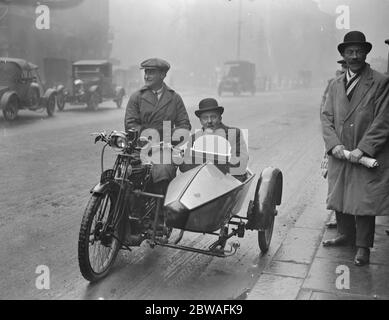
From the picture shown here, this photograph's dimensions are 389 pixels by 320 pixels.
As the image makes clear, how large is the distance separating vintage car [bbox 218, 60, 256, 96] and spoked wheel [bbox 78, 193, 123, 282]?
106 feet

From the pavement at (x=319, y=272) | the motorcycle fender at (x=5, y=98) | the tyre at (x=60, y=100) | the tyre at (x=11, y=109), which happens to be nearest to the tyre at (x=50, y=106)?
the tyre at (x=11, y=109)

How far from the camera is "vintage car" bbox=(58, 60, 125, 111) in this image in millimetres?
20828

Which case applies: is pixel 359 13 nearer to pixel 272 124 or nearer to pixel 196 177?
pixel 272 124

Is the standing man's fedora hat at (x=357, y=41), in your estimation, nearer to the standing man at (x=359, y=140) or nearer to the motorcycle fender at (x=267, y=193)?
the standing man at (x=359, y=140)

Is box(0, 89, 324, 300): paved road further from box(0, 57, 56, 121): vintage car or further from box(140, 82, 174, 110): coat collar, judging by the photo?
box(0, 57, 56, 121): vintage car

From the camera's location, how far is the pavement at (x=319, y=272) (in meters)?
3.71

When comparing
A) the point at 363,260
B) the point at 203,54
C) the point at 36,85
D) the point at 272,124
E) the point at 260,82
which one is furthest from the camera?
the point at 203,54

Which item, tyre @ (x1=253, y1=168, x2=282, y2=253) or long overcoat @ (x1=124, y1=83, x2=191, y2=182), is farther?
long overcoat @ (x1=124, y1=83, x2=191, y2=182)

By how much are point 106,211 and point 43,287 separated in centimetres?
72

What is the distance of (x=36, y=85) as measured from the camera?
17688mm

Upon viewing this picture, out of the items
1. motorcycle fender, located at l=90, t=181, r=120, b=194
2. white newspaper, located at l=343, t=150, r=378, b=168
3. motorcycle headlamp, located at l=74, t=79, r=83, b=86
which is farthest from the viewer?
motorcycle headlamp, located at l=74, t=79, r=83, b=86

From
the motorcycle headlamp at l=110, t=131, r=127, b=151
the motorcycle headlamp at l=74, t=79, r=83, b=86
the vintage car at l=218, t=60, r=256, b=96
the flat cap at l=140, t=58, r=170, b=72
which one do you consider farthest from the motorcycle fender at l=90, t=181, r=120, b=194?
the vintage car at l=218, t=60, r=256, b=96

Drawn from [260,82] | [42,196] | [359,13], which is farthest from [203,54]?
[42,196]

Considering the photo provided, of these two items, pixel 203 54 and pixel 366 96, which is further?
pixel 203 54
